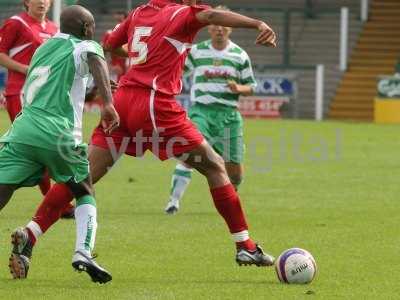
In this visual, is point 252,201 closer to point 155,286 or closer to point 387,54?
point 155,286

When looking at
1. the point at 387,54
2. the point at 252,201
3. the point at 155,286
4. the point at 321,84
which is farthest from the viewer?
the point at 387,54

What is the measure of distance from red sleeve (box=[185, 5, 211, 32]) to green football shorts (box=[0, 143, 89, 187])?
1484 millimetres

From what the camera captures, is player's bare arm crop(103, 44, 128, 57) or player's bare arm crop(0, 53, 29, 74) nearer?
player's bare arm crop(103, 44, 128, 57)

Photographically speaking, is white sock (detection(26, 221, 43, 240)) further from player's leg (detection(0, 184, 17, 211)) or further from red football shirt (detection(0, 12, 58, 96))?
red football shirt (detection(0, 12, 58, 96))

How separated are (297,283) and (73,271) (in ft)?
5.60

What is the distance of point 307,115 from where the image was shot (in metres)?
37.5

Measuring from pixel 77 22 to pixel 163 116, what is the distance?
151 centimetres

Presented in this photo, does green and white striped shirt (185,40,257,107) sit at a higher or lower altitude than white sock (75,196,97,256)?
lower

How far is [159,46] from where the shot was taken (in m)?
10.3

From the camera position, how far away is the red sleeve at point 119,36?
10.8 m

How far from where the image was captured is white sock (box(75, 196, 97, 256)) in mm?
8844

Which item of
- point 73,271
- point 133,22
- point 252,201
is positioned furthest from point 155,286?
point 252,201

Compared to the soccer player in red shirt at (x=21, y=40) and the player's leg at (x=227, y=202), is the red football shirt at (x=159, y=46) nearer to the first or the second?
the player's leg at (x=227, y=202)

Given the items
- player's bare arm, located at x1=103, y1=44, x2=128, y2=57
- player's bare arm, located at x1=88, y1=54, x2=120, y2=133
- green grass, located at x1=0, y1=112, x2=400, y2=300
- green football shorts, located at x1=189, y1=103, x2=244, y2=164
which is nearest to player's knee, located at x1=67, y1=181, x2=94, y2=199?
player's bare arm, located at x1=88, y1=54, x2=120, y2=133
